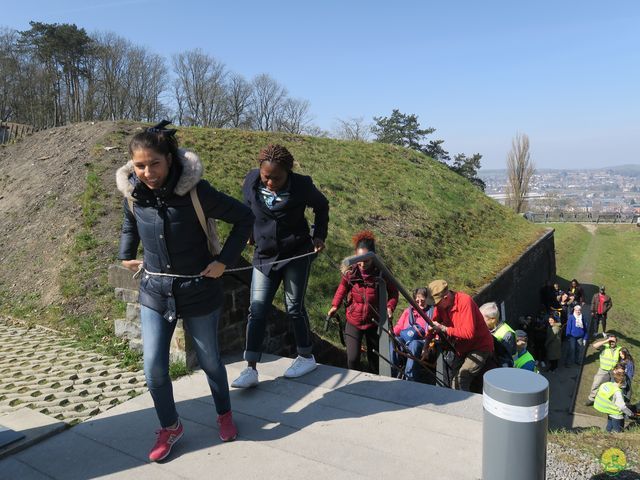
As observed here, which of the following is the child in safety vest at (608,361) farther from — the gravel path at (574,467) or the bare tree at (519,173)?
the bare tree at (519,173)

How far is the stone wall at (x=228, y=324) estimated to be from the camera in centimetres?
441

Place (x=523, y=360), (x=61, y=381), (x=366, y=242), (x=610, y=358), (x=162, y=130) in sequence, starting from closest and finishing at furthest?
(x=162, y=130), (x=61, y=381), (x=366, y=242), (x=523, y=360), (x=610, y=358)

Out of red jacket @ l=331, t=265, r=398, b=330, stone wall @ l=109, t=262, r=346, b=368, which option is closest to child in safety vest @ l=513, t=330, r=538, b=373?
red jacket @ l=331, t=265, r=398, b=330

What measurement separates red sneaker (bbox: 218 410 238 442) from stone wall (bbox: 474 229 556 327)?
9944mm

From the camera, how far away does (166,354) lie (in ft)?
9.43

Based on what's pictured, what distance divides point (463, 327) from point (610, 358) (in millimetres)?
5791

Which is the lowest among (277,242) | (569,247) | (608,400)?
(569,247)

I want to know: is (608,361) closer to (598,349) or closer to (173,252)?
(598,349)

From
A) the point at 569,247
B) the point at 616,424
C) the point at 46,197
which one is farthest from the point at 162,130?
the point at 569,247

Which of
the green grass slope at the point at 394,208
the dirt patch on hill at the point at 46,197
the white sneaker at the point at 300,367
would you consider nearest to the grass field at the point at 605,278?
the white sneaker at the point at 300,367

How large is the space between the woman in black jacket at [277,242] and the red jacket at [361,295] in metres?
1.25

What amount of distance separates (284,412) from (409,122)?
1810 inches

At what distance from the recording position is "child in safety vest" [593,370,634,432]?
7.40 meters

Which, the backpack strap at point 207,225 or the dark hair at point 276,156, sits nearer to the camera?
the backpack strap at point 207,225
